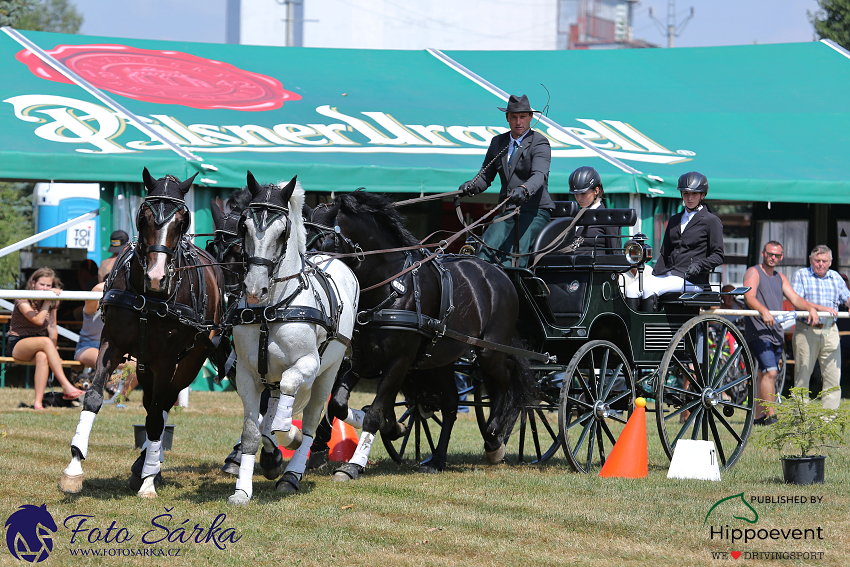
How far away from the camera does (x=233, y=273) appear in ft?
22.2

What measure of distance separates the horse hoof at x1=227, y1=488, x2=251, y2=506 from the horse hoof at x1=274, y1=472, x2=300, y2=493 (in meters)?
0.46

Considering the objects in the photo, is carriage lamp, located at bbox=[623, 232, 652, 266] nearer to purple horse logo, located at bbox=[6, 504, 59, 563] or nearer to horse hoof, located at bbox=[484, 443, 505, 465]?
horse hoof, located at bbox=[484, 443, 505, 465]

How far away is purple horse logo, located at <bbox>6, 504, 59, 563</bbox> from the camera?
4742 mm

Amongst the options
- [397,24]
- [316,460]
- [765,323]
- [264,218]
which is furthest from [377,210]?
[397,24]

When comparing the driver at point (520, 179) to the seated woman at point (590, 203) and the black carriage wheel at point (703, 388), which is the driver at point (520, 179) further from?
the black carriage wheel at point (703, 388)

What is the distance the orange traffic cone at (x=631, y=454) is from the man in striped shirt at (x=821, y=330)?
4.86 m

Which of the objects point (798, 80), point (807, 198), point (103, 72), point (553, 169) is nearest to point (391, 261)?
point (553, 169)

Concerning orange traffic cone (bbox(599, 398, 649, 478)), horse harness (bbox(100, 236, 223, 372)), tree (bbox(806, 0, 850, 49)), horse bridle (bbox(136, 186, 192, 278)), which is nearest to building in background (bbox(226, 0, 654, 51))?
tree (bbox(806, 0, 850, 49))

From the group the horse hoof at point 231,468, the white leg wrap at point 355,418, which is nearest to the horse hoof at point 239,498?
the horse hoof at point 231,468

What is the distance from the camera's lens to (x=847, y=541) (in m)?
5.12

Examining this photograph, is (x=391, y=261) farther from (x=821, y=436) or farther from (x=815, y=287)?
(x=815, y=287)

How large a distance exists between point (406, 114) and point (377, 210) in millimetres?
8576

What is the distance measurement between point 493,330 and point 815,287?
5.83 meters

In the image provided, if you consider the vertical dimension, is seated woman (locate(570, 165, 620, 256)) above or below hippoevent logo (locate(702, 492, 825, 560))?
above
